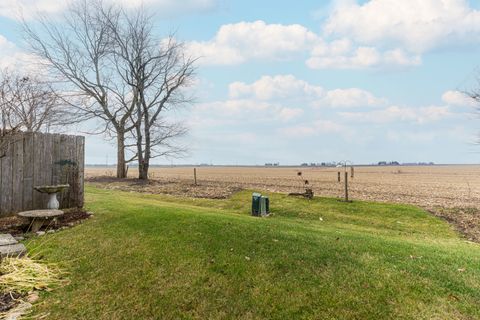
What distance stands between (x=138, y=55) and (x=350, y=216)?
2115cm

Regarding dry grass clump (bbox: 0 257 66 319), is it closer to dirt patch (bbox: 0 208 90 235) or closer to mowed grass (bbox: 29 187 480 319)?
mowed grass (bbox: 29 187 480 319)

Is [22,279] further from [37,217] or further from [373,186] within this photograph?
[373,186]

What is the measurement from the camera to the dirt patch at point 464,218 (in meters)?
10.4

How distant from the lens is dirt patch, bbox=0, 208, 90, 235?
686 cm

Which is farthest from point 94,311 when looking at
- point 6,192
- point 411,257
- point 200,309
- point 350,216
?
point 350,216

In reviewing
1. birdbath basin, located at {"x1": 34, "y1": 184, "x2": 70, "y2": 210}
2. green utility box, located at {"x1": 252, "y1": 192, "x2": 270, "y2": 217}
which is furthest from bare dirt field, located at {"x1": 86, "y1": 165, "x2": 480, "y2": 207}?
birdbath basin, located at {"x1": 34, "y1": 184, "x2": 70, "y2": 210}

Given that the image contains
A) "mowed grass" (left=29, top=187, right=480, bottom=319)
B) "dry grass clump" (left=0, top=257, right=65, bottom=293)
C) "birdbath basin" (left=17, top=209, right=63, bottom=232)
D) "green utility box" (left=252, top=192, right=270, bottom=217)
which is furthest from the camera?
"green utility box" (left=252, top=192, right=270, bottom=217)

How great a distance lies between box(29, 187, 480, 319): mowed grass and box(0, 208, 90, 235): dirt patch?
0.55 meters

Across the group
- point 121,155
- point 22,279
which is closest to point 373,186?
point 121,155

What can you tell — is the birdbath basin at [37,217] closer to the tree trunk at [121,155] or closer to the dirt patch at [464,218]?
the dirt patch at [464,218]

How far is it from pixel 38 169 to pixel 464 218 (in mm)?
14770

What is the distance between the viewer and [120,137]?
26406mm

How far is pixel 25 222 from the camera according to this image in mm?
7254

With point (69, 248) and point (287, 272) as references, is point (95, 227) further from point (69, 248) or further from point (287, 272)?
point (287, 272)
